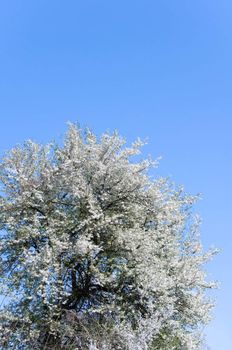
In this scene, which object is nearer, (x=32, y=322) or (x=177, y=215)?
(x=32, y=322)

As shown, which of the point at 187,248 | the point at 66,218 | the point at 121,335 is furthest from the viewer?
the point at 187,248

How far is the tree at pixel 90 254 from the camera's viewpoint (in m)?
17.2

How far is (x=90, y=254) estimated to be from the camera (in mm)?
18062

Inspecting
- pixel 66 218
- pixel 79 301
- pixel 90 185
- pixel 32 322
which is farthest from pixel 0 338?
pixel 90 185

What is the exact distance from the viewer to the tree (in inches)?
675

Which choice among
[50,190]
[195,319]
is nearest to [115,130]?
[50,190]

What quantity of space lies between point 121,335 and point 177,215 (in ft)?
22.4

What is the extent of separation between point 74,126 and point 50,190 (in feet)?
9.38

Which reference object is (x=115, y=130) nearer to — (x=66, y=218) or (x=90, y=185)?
(x=90, y=185)

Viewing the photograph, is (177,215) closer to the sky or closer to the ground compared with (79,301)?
closer to the sky

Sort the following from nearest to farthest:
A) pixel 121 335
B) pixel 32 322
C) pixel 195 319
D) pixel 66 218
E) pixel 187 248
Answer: pixel 121 335, pixel 32 322, pixel 66 218, pixel 195 319, pixel 187 248

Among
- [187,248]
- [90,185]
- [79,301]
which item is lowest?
[79,301]

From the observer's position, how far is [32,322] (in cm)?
1741

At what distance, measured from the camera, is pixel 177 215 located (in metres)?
21.4
